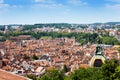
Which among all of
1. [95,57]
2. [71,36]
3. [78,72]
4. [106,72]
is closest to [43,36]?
[71,36]

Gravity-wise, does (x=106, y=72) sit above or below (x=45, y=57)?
above

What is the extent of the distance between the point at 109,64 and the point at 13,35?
140832mm

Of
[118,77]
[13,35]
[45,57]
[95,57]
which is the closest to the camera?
[118,77]

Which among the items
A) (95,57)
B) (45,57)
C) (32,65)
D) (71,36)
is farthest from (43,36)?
(95,57)

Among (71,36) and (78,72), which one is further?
(71,36)

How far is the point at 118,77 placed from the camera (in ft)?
66.8

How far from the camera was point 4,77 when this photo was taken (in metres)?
16.6

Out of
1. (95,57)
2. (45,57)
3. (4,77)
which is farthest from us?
(45,57)

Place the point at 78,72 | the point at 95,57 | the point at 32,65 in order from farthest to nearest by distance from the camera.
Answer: the point at 32,65 → the point at 95,57 → the point at 78,72

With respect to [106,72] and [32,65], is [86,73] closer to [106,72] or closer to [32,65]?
[106,72]

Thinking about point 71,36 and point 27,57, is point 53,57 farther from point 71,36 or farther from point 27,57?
point 71,36

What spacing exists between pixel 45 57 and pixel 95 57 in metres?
36.9

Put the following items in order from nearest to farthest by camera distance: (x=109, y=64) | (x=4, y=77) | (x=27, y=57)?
(x=4, y=77) < (x=109, y=64) < (x=27, y=57)

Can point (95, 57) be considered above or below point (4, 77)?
below
